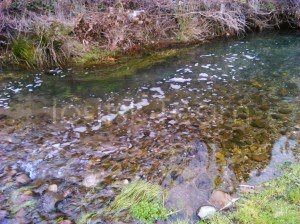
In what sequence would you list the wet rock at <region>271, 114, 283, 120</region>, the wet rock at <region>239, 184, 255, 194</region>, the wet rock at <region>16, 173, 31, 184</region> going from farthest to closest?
1. the wet rock at <region>271, 114, 283, 120</region>
2. the wet rock at <region>16, 173, 31, 184</region>
3. the wet rock at <region>239, 184, 255, 194</region>

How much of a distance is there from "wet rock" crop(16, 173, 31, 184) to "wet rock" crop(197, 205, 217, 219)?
2164mm

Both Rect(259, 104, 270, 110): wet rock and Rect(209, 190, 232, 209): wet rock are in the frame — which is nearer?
Rect(209, 190, 232, 209): wet rock

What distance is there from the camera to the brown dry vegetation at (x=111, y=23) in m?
7.63

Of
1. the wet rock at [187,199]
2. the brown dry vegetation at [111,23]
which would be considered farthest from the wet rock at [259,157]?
the brown dry vegetation at [111,23]

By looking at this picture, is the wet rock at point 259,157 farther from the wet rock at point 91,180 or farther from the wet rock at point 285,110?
the wet rock at point 91,180

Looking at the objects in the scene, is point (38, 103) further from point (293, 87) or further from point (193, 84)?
point (293, 87)

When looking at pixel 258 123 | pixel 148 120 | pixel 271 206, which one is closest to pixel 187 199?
pixel 271 206

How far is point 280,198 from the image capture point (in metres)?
3.44

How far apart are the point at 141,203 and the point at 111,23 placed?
611 cm

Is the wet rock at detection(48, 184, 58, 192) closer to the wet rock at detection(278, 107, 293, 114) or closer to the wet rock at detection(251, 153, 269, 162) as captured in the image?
the wet rock at detection(251, 153, 269, 162)

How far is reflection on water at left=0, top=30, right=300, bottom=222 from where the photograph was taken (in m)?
4.05

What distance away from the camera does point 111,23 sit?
8.35 meters

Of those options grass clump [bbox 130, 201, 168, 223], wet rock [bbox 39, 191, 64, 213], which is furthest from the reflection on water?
grass clump [bbox 130, 201, 168, 223]

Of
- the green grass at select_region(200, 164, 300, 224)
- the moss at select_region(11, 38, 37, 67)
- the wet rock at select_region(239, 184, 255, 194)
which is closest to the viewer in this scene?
the green grass at select_region(200, 164, 300, 224)
